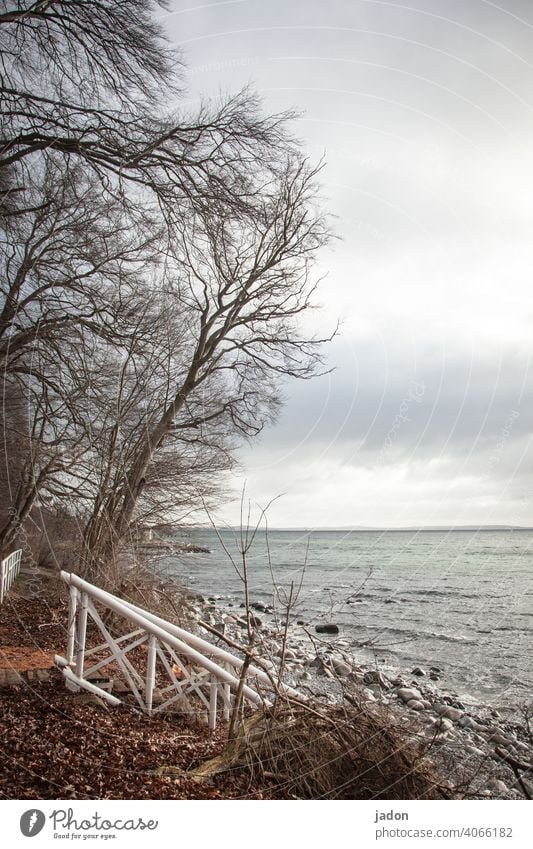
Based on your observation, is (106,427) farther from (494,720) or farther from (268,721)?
(494,720)

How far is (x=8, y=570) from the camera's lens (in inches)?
249

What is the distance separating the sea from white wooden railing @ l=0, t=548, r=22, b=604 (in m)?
1.64

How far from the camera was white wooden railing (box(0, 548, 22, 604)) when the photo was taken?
19.7 ft

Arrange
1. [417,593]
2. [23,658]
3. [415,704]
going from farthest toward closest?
[417,593]
[415,704]
[23,658]

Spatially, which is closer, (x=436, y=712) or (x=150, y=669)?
(x=150, y=669)

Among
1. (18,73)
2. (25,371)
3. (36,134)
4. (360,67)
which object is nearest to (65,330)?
(25,371)

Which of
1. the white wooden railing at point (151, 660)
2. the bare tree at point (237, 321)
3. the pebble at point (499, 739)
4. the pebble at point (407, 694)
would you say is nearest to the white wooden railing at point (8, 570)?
the bare tree at point (237, 321)

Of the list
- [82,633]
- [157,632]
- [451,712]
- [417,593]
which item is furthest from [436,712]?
[82,633]

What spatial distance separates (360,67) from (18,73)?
6.60 feet

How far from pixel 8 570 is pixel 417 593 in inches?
201

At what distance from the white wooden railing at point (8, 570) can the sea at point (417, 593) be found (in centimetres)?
164

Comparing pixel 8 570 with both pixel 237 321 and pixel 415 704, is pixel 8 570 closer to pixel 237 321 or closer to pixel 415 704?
pixel 237 321

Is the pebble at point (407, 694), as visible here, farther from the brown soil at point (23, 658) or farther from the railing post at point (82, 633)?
the railing post at point (82, 633)

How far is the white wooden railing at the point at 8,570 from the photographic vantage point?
601 cm
